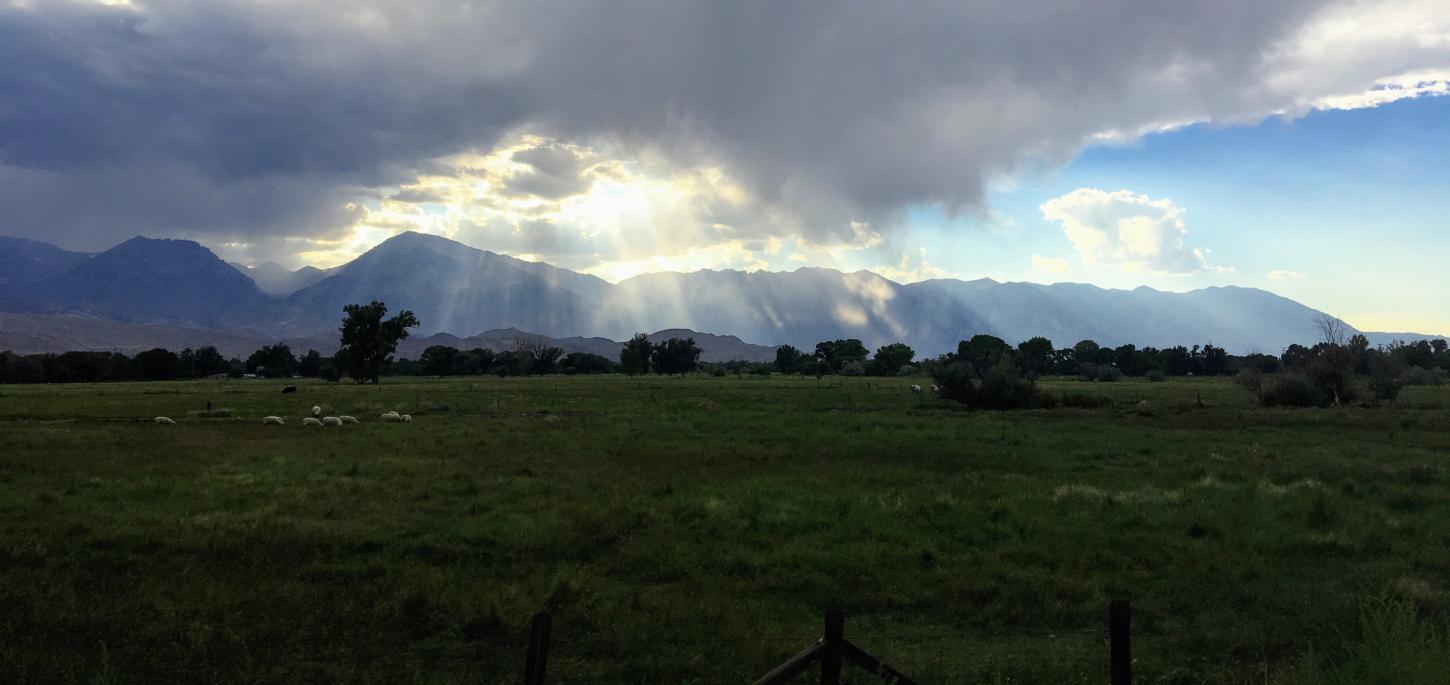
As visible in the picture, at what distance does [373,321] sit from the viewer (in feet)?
368

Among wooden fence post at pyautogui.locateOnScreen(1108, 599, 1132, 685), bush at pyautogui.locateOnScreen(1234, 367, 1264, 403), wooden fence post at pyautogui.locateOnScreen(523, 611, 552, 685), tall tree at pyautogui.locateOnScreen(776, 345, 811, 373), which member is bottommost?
wooden fence post at pyautogui.locateOnScreen(1108, 599, 1132, 685)

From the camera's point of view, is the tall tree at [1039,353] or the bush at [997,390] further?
the tall tree at [1039,353]

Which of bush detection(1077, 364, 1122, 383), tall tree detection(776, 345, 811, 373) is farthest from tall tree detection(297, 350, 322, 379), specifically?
bush detection(1077, 364, 1122, 383)

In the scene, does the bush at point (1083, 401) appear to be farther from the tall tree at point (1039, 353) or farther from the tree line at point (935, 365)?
the tall tree at point (1039, 353)

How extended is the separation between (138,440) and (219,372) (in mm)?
147469

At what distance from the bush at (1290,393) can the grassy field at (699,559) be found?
31.5m

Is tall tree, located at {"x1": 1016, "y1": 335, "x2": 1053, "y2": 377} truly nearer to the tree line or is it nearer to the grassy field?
the tree line

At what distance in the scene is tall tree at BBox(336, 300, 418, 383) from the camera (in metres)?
111

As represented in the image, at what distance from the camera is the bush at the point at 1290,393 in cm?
5807

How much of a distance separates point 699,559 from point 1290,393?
61.8 metres

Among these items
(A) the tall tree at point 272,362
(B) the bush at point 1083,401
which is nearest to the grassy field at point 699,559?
(B) the bush at point 1083,401

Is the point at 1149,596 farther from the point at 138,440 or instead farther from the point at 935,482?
the point at 138,440

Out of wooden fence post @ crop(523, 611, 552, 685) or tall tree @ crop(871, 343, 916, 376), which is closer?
wooden fence post @ crop(523, 611, 552, 685)

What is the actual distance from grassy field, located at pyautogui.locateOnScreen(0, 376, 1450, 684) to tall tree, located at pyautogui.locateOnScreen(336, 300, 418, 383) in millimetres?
83049
